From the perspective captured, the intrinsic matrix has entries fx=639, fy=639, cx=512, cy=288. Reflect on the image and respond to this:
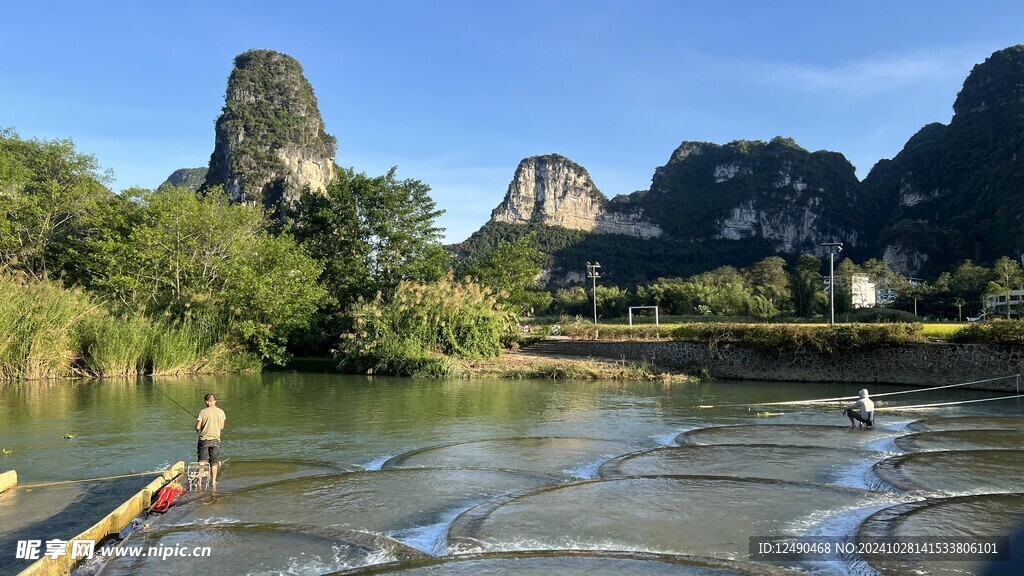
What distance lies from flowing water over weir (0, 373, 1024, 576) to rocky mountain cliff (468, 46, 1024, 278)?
91.1 m

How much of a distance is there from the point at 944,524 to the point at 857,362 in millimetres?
17518

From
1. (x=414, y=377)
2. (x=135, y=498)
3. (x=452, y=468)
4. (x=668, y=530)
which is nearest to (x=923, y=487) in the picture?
(x=668, y=530)

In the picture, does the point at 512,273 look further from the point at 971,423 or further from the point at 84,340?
the point at 971,423

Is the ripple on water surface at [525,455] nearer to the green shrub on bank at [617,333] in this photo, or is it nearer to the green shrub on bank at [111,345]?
the green shrub on bank at [111,345]

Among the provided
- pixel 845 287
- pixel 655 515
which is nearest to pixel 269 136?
pixel 845 287

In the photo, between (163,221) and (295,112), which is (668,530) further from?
(295,112)

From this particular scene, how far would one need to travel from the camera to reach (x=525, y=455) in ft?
33.6

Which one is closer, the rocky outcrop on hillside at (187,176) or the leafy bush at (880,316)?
the leafy bush at (880,316)

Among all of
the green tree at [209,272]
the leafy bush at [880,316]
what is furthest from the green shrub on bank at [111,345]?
the leafy bush at [880,316]

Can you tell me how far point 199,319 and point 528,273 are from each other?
1477 cm

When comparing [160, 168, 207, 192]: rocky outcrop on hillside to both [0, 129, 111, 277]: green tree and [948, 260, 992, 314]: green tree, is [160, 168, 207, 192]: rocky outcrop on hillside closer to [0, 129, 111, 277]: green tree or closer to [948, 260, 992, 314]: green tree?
[0, 129, 111, 277]: green tree

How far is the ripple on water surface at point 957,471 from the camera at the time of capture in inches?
304

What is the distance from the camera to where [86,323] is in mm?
21266
